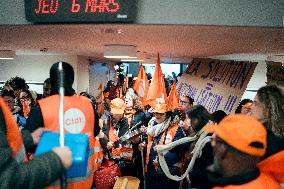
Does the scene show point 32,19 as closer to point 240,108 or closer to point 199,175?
point 199,175

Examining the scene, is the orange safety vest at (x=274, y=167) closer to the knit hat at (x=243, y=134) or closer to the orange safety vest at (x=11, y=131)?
the knit hat at (x=243, y=134)

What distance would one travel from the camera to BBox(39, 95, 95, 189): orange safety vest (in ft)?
8.31

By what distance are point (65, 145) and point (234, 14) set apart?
2353 millimetres

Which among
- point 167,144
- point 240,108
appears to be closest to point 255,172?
point 167,144

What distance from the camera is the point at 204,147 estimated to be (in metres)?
3.77

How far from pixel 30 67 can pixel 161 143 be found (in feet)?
25.5

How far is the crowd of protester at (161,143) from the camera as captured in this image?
1.74 meters

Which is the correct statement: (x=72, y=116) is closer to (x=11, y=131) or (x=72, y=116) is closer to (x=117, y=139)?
(x=11, y=131)

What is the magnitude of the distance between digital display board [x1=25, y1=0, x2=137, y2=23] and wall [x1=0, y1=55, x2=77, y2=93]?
24.0 feet

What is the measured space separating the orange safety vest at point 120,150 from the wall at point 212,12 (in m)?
2.34

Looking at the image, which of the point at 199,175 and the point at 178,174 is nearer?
the point at 199,175

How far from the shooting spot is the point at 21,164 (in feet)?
5.67

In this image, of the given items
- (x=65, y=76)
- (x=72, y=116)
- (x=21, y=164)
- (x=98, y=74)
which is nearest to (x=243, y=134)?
(x=21, y=164)

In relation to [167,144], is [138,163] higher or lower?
lower
